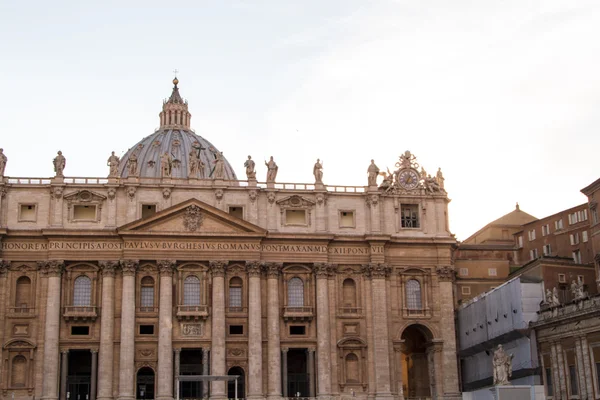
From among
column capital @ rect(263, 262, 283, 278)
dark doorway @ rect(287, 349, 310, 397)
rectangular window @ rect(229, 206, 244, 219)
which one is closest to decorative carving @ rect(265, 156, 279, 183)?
rectangular window @ rect(229, 206, 244, 219)

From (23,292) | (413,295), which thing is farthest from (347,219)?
(23,292)

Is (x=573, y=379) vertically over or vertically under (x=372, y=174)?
under

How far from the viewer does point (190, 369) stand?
8106 cm

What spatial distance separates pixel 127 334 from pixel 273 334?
1139 centimetres

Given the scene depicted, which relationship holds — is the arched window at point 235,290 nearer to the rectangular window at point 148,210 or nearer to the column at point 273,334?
the column at point 273,334

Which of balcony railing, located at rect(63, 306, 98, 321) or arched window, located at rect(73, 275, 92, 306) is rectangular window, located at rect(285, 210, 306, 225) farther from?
balcony railing, located at rect(63, 306, 98, 321)

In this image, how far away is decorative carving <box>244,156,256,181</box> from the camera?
275 ft

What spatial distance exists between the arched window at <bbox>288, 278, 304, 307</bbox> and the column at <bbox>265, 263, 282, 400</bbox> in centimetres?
151

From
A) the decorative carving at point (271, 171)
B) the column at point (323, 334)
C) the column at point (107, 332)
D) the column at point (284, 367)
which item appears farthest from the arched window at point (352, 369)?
the column at point (107, 332)

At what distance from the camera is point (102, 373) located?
7738 cm

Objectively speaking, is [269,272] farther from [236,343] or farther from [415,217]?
[415,217]

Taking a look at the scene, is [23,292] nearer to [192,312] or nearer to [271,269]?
[192,312]

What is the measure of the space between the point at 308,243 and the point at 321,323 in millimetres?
6694

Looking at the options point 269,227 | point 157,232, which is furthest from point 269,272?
point 157,232
